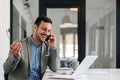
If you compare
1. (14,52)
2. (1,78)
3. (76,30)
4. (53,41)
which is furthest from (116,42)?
(14,52)

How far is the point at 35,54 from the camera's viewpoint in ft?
7.57

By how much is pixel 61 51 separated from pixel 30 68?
3447 mm

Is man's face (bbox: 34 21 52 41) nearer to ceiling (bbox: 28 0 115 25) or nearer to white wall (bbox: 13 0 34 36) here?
white wall (bbox: 13 0 34 36)

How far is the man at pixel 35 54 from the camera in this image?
2.20m

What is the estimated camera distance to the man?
7.21 feet

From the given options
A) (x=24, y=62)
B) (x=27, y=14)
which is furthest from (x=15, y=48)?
(x=27, y=14)

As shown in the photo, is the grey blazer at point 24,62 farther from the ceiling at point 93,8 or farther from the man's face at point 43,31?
the ceiling at point 93,8

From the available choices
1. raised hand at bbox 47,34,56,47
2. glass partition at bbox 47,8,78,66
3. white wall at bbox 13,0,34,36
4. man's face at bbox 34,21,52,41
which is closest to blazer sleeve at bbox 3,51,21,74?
man's face at bbox 34,21,52,41

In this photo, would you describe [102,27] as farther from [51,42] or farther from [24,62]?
[24,62]

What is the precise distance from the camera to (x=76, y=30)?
5715 mm

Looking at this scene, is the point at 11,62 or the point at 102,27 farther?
the point at 102,27

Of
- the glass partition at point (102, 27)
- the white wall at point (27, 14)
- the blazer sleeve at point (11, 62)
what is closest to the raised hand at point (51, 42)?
the blazer sleeve at point (11, 62)

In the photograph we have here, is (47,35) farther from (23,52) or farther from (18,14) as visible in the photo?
(18,14)

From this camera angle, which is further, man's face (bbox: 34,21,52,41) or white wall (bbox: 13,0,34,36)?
white wall (bbox: 13,0,34,36)
